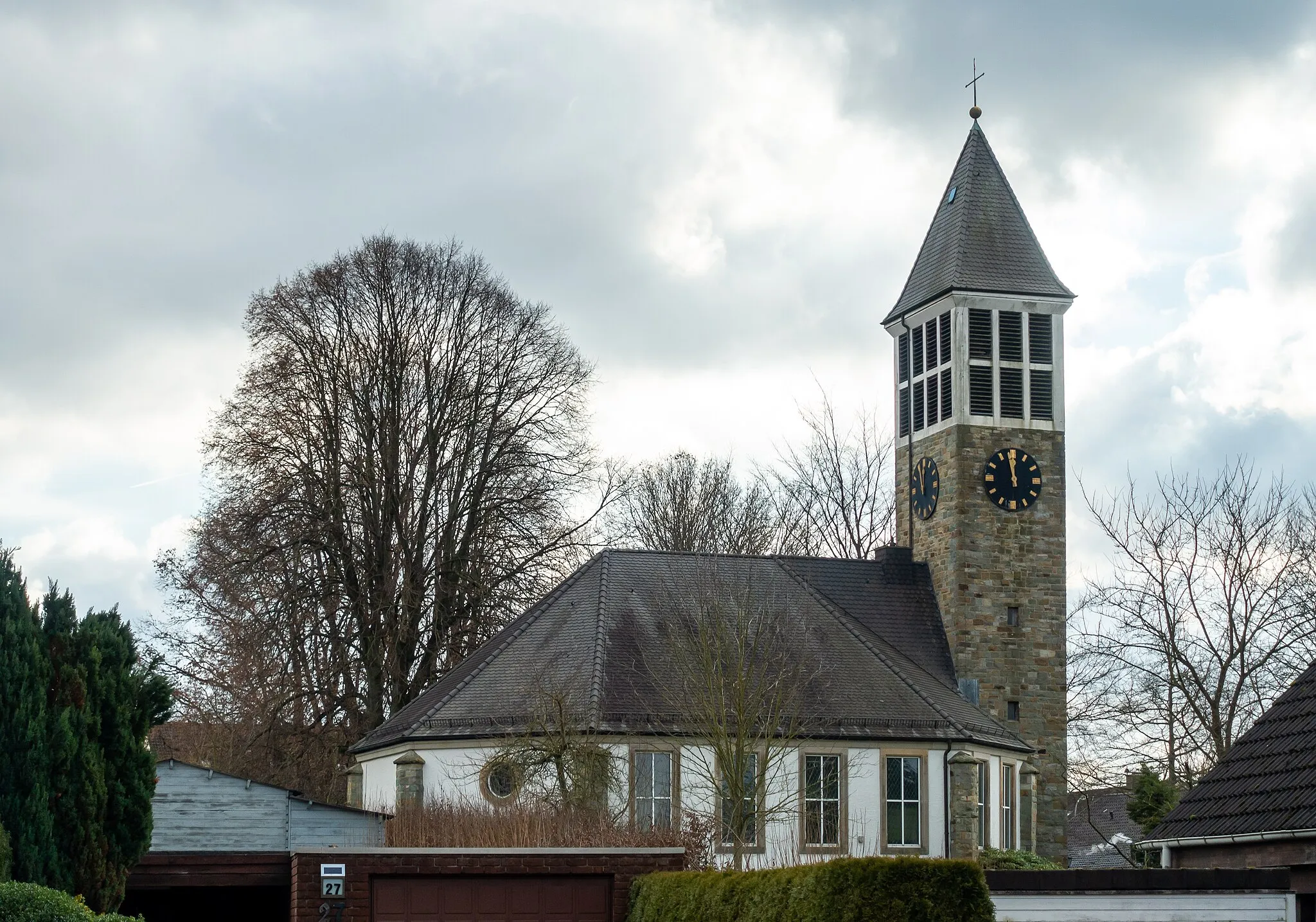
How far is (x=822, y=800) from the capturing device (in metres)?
33.7

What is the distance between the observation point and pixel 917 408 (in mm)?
40938

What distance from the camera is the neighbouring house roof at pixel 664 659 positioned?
Answer: 3372cm

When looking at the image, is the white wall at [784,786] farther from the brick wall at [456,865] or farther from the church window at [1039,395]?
the church window at [1039,395]

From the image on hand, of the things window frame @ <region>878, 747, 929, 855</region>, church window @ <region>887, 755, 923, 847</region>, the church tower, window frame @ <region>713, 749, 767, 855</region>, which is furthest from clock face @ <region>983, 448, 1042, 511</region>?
window frame @ <region>713, 749, 767, 855</region>

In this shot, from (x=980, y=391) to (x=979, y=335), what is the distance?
3.96 feet

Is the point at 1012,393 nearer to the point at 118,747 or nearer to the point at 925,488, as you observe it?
the point at 925,488

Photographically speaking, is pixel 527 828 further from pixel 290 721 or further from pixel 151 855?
pixel 290 721

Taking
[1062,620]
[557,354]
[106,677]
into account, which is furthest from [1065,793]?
[106,677]

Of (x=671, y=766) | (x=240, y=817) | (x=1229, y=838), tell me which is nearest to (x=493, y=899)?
(x=240, y=817)

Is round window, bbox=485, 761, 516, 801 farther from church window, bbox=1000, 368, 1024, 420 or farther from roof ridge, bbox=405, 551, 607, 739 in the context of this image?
church window, bbox=1000, 368, 1024, 420

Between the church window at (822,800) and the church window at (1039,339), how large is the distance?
10826 mm

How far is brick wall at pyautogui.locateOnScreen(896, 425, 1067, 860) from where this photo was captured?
3825 centimetres

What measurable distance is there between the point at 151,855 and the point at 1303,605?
2180 centimetres

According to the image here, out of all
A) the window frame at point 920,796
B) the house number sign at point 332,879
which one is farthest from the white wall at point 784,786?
the house number sign at point 332,879
